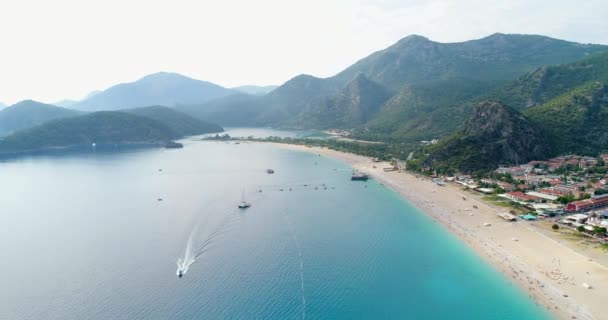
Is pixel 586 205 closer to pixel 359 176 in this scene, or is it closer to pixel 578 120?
pixel 359 176

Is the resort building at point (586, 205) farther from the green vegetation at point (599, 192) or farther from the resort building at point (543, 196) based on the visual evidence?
the resort building at point (543, 196)

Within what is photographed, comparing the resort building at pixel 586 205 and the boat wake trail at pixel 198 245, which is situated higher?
the resort building at pixel 586 205

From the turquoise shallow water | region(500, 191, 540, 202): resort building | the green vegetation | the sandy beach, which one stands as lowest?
the turquoise shallow water

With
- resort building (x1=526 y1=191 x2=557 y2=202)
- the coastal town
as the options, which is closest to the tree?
the coastal town

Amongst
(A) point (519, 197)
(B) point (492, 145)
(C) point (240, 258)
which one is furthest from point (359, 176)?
(C) point (240, 258)

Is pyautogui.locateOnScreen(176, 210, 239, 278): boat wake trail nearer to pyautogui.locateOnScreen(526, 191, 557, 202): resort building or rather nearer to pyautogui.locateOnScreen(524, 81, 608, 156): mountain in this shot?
pyautogui.locateOnScreen(526, 191, 557, 202): resort building

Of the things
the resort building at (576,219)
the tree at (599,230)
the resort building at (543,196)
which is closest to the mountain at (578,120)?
the resort building at (543,196)
